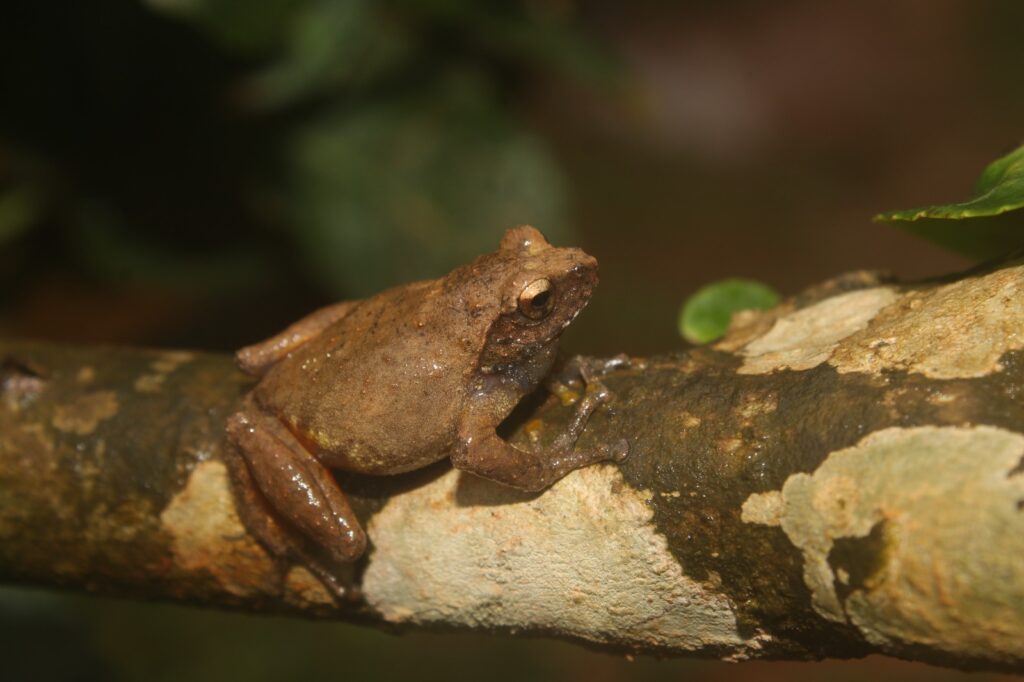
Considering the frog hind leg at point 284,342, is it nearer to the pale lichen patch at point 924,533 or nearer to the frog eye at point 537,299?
the frog eye at point 537,299

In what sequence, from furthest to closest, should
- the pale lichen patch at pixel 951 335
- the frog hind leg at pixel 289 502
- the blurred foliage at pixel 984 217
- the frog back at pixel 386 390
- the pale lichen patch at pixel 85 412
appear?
the pale lichen patch at pixel 85 412 < the frog back at pixel 386 390 < the frog hind leg at pixel 289 502 < the blurred foliage at pixel 984 217 < the pale lichen patch at pixel 951 335

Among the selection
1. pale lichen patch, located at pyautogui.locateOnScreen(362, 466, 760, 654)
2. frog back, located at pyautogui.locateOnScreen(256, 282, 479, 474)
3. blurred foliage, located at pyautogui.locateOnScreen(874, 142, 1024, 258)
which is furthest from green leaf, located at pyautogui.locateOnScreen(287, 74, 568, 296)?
blurred foliage, located at pyautogui.locateOnScreen(874, 142, 1024, 258)

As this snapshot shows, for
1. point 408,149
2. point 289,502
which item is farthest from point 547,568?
point 408,149

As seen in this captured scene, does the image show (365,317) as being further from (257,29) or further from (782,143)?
(782,143)

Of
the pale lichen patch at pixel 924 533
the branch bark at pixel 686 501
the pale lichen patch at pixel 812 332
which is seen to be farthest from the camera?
the pale lichen patch at pixel 812 332

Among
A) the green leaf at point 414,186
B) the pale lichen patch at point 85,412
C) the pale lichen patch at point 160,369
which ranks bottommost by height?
the pale lichen patch at point 85,412

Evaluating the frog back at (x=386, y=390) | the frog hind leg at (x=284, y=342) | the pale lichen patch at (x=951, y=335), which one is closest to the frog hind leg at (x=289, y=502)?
the frog back at (x=386, y=390)

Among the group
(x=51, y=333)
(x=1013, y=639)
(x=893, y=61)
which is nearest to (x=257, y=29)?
(x=51, y=333)

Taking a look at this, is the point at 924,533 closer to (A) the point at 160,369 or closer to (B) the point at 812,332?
(B) the point at 812,332
